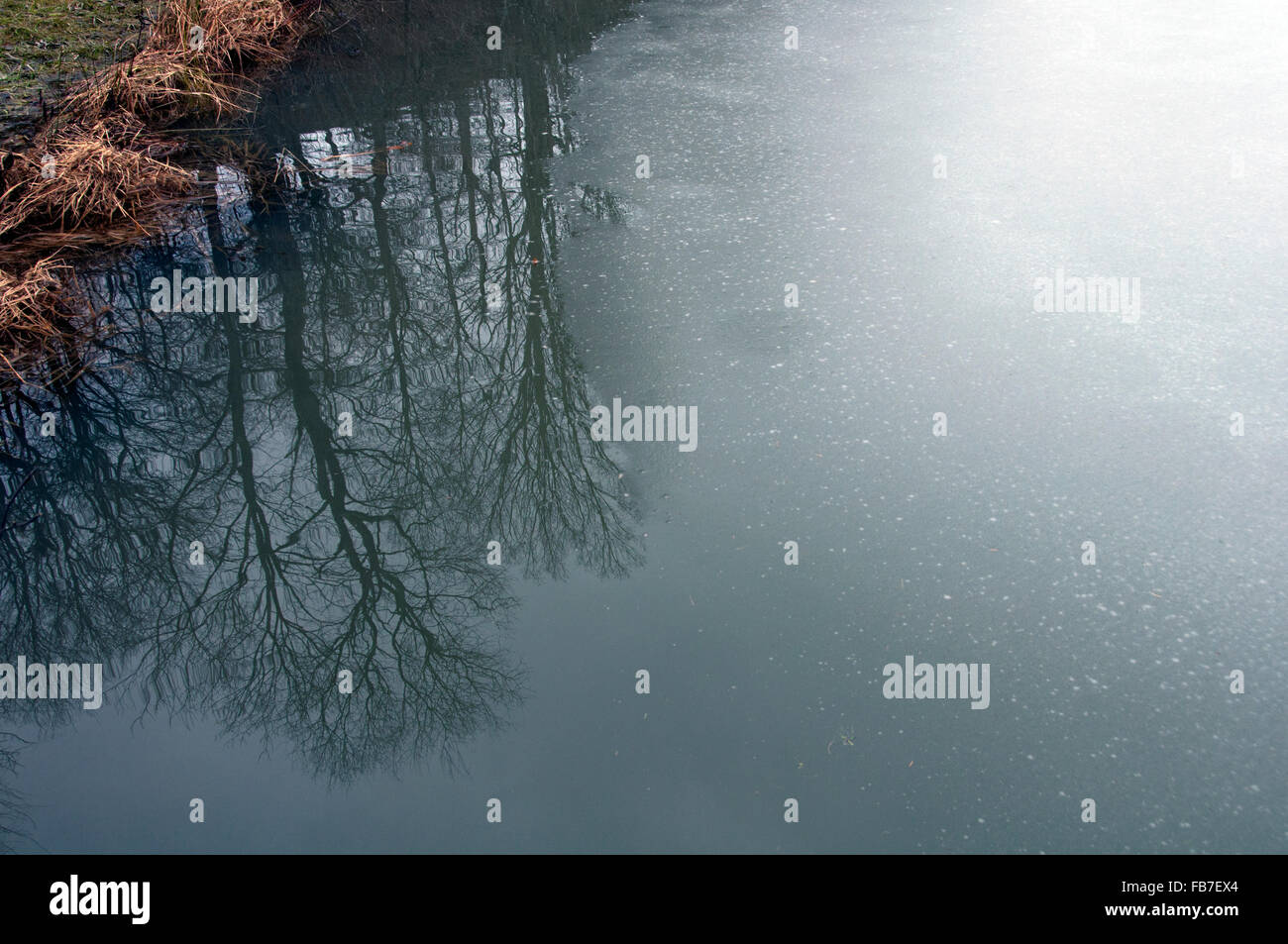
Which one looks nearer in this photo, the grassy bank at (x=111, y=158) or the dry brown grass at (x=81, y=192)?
the grassy bank at (x=111, y=158)

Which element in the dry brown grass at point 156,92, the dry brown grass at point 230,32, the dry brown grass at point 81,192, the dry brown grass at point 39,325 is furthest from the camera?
the dry brown grass at point 230,32

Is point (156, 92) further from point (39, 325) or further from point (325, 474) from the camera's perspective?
point (325, 474)

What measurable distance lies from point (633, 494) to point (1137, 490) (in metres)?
1.91

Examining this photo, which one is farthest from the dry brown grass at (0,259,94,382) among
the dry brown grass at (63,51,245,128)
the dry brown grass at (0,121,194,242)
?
the dry brown grass at (63,51,245,128)

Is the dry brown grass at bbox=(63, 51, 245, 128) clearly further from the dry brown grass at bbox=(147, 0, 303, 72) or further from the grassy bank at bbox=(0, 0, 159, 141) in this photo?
the grassy bank at bbox=(0, 0, 159, 141)

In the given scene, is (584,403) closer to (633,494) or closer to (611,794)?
(633,494)

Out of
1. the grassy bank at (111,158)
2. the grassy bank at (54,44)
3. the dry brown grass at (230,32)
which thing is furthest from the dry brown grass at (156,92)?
the grassy bank at (54,44)

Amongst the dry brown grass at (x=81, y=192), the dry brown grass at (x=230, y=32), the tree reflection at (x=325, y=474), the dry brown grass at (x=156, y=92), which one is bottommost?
the tree reflection at (x=325, y=474)

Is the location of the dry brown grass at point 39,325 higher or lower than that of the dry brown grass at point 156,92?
lower

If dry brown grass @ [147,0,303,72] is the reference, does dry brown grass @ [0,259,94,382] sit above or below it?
below

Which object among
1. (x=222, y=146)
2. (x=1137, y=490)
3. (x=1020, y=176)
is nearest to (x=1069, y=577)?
(x=1137, y=490)

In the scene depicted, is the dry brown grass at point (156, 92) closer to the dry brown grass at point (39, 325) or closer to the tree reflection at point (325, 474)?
the tree reflection at point (325, 474)

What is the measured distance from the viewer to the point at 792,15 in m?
8.16

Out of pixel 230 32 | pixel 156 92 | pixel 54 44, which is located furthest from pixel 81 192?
pixel 54 44
